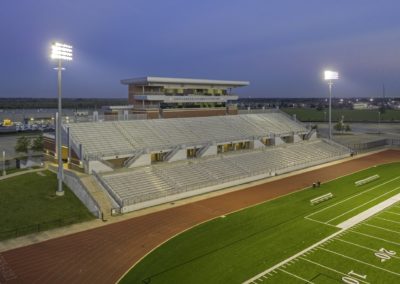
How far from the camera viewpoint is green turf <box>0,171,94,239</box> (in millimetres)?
24219

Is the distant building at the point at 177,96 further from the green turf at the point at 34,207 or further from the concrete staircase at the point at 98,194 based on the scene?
the green turf at the point at 34,207

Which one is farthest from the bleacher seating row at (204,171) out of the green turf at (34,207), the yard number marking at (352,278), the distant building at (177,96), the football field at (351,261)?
the yard number marking at (352,278)

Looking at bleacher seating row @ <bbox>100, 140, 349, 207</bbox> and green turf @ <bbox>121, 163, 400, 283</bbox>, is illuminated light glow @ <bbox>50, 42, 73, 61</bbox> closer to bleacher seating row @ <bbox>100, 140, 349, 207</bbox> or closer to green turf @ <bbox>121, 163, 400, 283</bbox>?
bleacher seating row @ <bbox>100, 140, 349, 207</bbox>

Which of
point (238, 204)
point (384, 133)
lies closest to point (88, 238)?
point (238, 204)

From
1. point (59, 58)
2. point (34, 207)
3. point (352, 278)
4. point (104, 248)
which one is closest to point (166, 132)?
point (59, 58)

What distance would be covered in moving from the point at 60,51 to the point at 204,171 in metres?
17.5

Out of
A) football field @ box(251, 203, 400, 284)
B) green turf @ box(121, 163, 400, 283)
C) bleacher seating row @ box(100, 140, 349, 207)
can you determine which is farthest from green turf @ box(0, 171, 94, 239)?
football field @ box(251, 203, 400, 284)

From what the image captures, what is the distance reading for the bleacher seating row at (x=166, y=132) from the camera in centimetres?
3577

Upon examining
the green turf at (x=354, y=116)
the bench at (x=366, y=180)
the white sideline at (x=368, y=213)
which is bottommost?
the white sideline at (x=368, y=213)

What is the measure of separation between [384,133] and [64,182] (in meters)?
74.2

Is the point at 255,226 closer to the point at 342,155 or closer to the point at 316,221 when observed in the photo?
the point at 316,221

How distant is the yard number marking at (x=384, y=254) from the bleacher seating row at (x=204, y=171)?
16357 millimetres

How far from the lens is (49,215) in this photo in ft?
84.9

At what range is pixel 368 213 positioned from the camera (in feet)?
90.7
